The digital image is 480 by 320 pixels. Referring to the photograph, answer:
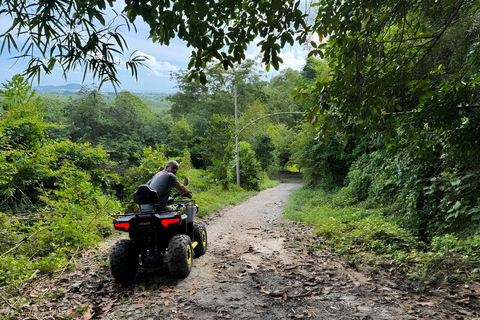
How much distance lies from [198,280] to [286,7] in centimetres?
396

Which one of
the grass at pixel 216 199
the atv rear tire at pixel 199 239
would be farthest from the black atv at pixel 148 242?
the grass at pixel 216 199

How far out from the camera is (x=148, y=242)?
454 centimetres

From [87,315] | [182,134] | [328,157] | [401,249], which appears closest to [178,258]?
[87,315]

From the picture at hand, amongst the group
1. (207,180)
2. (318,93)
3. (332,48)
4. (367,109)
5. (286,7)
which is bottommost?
(207,180)

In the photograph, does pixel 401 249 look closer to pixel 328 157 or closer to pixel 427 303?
pixel 427 303

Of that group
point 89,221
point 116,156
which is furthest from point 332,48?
point 116,156

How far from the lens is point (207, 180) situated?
19344 mm

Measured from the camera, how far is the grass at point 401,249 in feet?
14.3

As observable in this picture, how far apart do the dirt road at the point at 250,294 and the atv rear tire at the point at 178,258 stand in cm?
16

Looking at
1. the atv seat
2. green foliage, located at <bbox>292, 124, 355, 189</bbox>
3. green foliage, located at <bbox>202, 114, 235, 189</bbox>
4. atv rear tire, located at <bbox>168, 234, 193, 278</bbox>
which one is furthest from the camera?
green foliage, located at <bbox>202, 114, 235, 189</bbox>

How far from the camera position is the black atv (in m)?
4.32

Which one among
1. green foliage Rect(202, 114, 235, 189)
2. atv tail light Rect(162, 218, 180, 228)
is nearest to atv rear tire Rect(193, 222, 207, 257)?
atv tail light Rect(162, 218, 180, 228)

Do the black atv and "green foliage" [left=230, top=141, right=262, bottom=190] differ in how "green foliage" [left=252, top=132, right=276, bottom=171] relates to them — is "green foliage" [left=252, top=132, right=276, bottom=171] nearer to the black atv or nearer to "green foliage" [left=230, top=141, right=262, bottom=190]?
"green foliage" [left=230, top=141, right=262, bottom=190]

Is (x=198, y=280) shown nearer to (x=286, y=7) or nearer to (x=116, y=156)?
(x=286, y=7)
